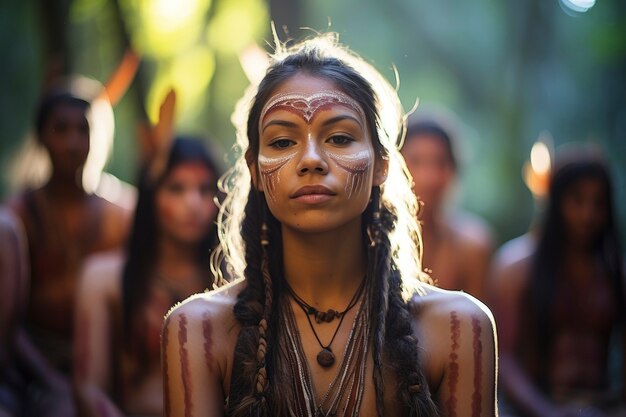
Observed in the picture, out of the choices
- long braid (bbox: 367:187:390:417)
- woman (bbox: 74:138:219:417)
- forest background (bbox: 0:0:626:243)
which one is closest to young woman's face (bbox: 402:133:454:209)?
woman (bbox: 74:138:219:417)

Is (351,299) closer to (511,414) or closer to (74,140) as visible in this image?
(511,414)

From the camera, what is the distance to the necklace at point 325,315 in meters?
3.23

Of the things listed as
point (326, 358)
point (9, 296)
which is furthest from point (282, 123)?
point (9, 296)

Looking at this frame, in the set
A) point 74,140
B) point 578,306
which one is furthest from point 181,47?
point 578,306

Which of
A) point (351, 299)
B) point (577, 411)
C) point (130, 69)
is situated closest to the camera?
point (351, 299)

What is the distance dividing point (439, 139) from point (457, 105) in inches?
363

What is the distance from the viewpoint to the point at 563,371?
6074 mm

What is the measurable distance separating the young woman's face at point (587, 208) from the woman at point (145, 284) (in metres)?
2.35

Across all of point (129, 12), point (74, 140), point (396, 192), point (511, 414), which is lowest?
point (511, 414)

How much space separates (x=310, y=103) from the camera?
10.7ft

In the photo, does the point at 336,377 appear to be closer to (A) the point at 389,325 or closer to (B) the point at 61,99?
(A) the point at 389,325

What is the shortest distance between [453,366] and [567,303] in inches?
126

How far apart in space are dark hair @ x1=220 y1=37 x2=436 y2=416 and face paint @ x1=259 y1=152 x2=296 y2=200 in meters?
0.18

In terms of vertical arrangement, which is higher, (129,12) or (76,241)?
(129,12)
